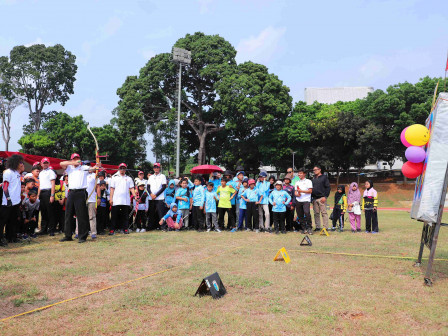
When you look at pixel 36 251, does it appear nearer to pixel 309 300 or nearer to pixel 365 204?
pixel 309 300

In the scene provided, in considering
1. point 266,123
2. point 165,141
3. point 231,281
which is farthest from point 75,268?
point 165,141

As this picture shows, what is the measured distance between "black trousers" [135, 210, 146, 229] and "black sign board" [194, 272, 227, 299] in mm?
7733

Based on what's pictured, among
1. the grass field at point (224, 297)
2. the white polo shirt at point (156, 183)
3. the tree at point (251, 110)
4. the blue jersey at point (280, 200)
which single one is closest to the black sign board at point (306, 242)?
the grass field at point (224, 297)

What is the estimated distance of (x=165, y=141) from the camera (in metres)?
47.7

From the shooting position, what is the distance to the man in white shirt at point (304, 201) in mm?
11602

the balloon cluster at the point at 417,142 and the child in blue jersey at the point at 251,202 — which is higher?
the balloon cluster at the point at 417,142

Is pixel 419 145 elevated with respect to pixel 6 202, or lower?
elevated

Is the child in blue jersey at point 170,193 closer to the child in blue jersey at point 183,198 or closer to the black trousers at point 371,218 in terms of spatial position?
the child in blue jersey at point 183,198

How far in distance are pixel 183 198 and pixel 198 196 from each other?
1.65 feet

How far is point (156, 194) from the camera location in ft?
40.2

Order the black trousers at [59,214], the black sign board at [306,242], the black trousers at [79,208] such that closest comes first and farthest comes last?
the black sign board at [306,242] → the black trousers at [79,208] → the black trousers at [59,214]

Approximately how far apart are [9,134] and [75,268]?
5097cm

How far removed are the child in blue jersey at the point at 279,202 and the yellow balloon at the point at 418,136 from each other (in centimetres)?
546

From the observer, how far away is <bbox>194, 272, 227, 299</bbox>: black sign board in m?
4.64
